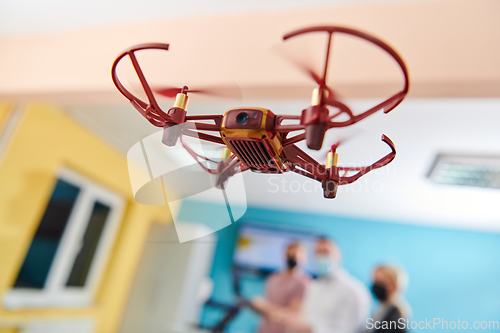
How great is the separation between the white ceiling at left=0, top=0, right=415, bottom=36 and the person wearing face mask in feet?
9.50

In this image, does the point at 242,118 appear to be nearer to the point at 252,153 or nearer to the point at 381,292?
the point at 252,153

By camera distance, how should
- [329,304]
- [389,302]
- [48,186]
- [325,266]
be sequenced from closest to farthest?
1. [48,186]
2. [389,302]
3. [329,304]
4. [325,266]

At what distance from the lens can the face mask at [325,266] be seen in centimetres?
358

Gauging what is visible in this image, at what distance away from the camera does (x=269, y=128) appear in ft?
1.62

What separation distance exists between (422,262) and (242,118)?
3711 mm

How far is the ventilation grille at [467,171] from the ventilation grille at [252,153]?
2.13m

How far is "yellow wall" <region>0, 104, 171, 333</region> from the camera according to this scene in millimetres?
2250

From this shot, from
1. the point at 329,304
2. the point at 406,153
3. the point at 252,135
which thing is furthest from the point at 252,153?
the point at 329,304

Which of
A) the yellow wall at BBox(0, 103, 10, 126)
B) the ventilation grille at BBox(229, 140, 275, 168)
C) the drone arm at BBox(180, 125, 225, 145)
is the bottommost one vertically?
the ventilation grille at BBox(229, 140, 275, 168)

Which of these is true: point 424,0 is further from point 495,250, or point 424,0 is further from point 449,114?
point 495,250

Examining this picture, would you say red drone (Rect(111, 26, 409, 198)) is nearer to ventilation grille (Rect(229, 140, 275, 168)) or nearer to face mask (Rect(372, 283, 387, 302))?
ventilation grille (Rect(229, 140, 275, 168))

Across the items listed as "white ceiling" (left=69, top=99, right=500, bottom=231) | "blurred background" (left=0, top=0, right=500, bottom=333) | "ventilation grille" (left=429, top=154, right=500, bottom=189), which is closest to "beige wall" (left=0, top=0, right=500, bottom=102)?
"blurred background" (left=0, top=0, right=500, bottom=333)

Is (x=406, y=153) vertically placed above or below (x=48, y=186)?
above

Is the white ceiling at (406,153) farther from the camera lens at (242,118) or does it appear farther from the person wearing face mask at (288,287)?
the person wearing face mask at (288,287)
